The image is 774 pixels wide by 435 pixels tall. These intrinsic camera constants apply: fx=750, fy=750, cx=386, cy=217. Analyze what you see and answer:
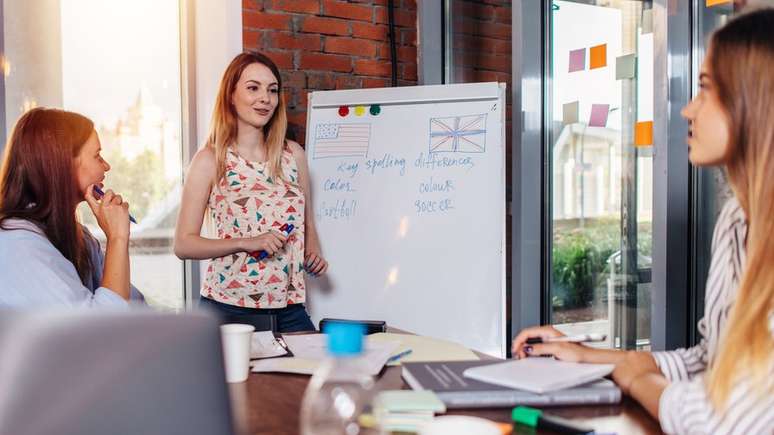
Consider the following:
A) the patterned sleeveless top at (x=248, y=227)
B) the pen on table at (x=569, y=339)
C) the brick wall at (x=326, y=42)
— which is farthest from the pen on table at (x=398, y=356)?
the brick wall at (x=326, y=42)

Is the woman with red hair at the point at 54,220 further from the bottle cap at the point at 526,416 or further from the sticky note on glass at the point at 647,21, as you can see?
the sticky note on glass at the point at 647,21

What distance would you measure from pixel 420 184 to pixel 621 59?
2.96ft

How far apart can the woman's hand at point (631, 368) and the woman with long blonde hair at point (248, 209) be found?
5.22ft

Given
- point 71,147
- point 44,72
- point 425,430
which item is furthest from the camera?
point 44,72

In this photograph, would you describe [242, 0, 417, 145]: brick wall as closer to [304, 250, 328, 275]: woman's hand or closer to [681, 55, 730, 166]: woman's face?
[304, 250, 328, 275]: woman's hand

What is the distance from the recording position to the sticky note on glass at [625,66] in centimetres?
264

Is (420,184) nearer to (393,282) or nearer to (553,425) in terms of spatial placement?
(393,282)

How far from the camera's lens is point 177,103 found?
12.0 feet

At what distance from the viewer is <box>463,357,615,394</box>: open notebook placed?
1.18m

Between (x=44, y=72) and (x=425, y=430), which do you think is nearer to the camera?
(x=425, y=430)

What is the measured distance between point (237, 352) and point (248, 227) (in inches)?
57.9

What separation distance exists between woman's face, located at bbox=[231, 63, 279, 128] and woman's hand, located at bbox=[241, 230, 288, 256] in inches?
18.8

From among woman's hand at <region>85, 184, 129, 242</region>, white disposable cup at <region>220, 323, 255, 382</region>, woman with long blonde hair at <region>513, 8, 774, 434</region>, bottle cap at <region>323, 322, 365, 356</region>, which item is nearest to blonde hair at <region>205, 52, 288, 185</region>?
woman's hand at <region>85, 184, 129, 242</region>

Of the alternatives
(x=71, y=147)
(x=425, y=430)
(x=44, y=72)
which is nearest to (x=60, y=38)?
(x=44, y=72)
